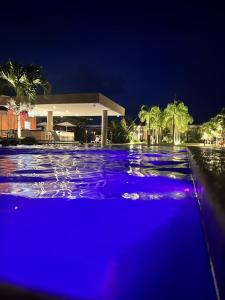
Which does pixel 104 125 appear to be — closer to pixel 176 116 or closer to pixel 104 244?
pixel 176 116

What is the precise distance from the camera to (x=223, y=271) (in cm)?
181

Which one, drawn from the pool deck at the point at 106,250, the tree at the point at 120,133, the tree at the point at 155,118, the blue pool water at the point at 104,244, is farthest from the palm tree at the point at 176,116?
the pool deck at the point at 106,250

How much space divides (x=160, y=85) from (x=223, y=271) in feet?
360

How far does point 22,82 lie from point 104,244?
2310cm

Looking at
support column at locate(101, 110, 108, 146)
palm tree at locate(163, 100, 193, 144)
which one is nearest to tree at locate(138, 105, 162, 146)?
palm tree at locate(163, 100, 193, 144)

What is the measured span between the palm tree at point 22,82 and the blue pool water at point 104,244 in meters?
20.1

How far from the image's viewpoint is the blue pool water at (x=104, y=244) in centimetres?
226

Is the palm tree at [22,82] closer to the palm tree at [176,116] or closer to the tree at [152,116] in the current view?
the palm tree at [176,116]

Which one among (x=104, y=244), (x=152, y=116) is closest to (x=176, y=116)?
(x=152, y=116)

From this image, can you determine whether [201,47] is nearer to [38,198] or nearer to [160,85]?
[160,85]

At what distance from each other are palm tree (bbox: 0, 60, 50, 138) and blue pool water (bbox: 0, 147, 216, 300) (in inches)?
790

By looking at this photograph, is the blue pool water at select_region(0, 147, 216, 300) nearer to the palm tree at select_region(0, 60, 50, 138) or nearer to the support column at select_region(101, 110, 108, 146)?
the palm tree at select_region(0, 60, 50, 138)

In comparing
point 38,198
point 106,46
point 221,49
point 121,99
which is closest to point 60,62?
point 106,46

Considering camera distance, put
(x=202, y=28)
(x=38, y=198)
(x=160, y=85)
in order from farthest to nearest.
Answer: (x=160, y=85)
(x=202, y=28)
(x=38, y=198)
